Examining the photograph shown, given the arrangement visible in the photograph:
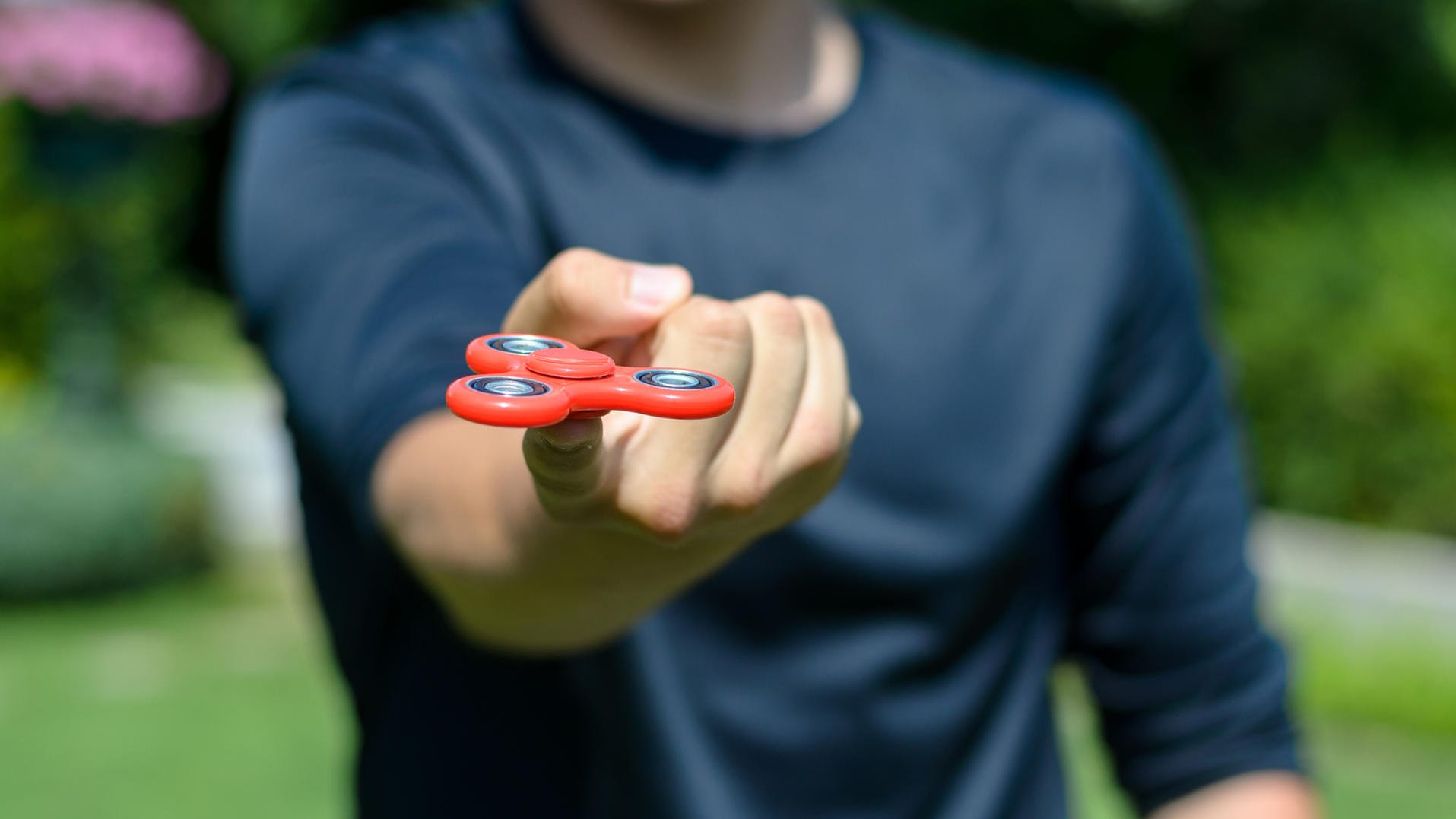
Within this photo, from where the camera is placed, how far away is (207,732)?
642 centimetres

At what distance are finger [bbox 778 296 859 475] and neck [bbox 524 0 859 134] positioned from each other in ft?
2.32

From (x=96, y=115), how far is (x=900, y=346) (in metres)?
7.98

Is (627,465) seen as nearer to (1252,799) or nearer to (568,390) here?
(568,390)

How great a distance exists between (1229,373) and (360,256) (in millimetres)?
5086

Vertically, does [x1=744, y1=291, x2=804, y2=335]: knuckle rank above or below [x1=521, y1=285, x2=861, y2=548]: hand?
above

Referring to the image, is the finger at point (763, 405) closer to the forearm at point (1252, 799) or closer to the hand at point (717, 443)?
the hand at point (717, 443)

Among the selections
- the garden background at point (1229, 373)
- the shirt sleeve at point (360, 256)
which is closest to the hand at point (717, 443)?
the shirt sleeve at point (360, 256)

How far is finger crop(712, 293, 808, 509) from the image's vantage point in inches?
40.2

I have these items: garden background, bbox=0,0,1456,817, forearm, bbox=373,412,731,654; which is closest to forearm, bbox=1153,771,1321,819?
forearm, bbox=373,412,731,654

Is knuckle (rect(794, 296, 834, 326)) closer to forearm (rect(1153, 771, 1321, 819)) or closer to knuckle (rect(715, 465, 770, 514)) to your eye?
knuckle (rect(715, 465, 770, 514))

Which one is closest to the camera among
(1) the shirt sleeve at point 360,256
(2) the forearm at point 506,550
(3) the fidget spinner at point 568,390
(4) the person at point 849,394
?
(3) the fidget spinner at point 568,390

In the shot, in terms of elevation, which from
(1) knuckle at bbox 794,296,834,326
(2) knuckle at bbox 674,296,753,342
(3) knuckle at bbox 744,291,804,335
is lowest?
(2) knuckle at bbox 674,296,753,342

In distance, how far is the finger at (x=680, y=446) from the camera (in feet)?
3.27

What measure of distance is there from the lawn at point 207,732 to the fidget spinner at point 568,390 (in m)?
4.71
